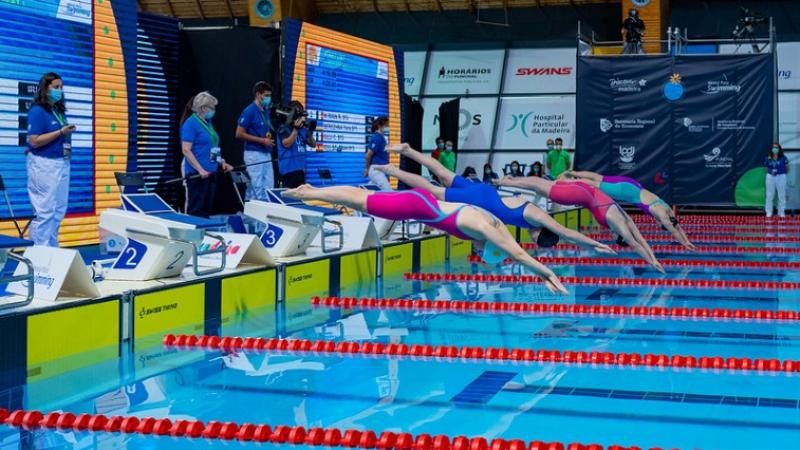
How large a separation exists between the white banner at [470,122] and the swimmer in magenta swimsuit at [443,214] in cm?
1578

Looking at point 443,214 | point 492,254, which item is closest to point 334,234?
point 443,214

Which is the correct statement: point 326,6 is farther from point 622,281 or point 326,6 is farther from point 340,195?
point 340,195

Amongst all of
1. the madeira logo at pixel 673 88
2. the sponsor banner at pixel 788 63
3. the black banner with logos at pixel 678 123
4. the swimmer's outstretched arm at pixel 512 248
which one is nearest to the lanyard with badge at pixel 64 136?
the swimmer's outstretched arm at pixel 512 248

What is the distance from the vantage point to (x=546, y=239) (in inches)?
268

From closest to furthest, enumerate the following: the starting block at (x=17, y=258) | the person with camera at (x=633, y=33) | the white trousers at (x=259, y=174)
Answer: the starting block at (x=17, y=258)
the white trousers at (x=259, y=174)
the person with camera at (x=633, y=33)

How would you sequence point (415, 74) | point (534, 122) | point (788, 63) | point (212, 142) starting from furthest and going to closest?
point (415, 74)
point (534, 122)
point (788, 63)
point (212, 142)

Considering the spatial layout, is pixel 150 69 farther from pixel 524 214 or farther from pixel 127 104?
pixel 524 214

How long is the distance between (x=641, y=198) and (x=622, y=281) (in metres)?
1.39

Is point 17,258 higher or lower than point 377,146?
lower

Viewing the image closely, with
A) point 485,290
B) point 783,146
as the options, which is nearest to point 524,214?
point 485,290

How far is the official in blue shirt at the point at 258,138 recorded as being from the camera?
9102 millimetres

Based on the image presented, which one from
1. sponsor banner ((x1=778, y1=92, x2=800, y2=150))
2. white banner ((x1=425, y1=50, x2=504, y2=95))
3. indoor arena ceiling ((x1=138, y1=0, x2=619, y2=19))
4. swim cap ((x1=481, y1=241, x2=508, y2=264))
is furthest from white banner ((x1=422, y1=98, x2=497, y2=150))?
swim cap ((x1=481, y1=241, x2=508, y2=264))

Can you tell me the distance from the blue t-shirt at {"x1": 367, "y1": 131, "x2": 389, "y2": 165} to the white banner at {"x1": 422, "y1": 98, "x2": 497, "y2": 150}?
35.6 ft

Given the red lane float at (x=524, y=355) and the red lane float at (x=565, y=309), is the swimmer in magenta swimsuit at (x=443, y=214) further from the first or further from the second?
the red lane float at (x=565, y=309)
